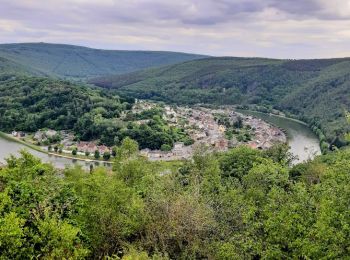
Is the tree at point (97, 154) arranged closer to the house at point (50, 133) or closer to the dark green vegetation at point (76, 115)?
the dark green vegetation at point (76, 115)

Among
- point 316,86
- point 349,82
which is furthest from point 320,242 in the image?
point 316,86

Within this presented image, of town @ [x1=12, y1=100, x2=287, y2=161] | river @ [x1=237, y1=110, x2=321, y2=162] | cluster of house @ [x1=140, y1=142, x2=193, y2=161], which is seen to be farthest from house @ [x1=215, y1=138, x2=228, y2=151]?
river @ [x1=237, y1=110, x2=321, y2=162]

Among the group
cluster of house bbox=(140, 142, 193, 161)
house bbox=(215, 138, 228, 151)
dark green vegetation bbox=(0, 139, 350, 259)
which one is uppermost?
dark green vegetation bbox=(0, 139, 350, 259)

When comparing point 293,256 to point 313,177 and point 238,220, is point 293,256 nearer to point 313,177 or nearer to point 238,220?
point 238,220

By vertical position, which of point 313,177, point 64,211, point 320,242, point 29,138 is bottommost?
point 29,138

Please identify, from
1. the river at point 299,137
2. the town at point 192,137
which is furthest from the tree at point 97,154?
the river at point 299,137

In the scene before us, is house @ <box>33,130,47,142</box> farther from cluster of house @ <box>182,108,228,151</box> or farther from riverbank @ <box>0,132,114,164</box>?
cluster of house @ <box>182,108,228,151</box>

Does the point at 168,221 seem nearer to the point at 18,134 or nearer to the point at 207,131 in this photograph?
the point at 18,134
